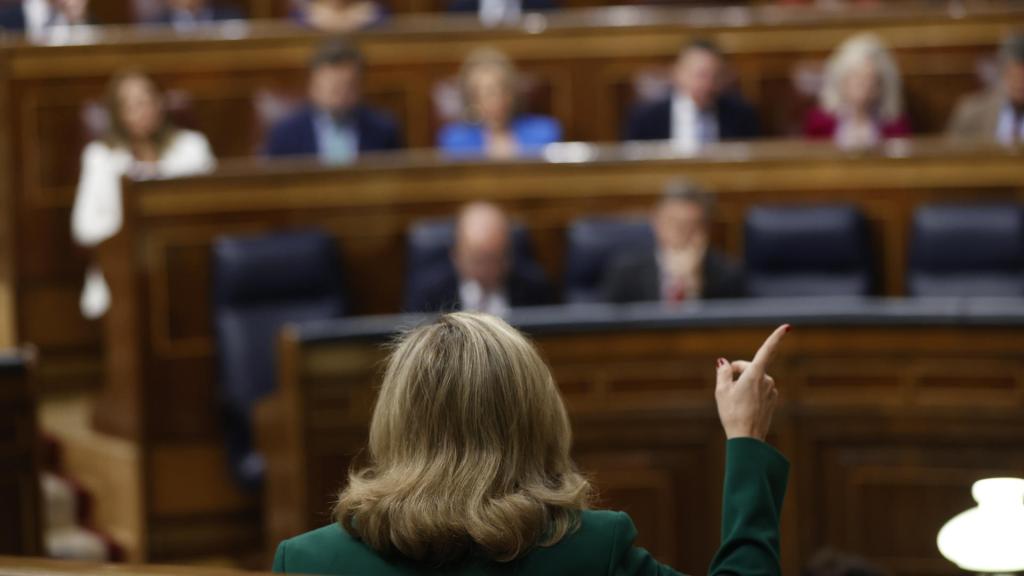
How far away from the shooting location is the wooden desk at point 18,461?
3.24 meters

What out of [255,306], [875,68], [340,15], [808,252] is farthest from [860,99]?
[255,306]

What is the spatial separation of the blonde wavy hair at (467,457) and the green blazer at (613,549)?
13 mm

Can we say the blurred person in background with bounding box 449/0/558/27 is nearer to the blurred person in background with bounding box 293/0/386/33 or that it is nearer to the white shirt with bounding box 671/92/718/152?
the blurred person in background with bounding box 293/0/386/33

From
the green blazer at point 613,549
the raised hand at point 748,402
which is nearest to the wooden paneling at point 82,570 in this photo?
the green blazer at point 613,549

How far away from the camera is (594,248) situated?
4.21m

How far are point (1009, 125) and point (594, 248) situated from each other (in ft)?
4.47

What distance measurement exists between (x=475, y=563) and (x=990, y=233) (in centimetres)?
312

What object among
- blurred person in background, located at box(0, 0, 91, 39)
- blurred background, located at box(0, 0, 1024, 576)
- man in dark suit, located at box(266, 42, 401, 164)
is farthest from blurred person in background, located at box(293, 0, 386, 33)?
blurred person in background, located at box(0, 0, 91, 39)

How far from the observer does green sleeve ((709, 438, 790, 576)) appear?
4.47 feet

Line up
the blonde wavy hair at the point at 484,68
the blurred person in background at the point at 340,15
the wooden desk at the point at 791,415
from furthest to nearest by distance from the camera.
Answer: the blurred person in background at the point at 340,15
the blonde wavy hair at the point at 484,68
the wooden desk at the point at 791,415

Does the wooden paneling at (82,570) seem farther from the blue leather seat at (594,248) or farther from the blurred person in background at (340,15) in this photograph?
the blurred person in background at (340,15)

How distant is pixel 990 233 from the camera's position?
4176 mm

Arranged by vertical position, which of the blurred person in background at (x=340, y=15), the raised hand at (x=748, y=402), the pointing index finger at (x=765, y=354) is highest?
the blurred person in background at (x=340, y=15)

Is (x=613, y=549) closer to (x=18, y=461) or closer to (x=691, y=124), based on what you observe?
(x=18, y=461)
